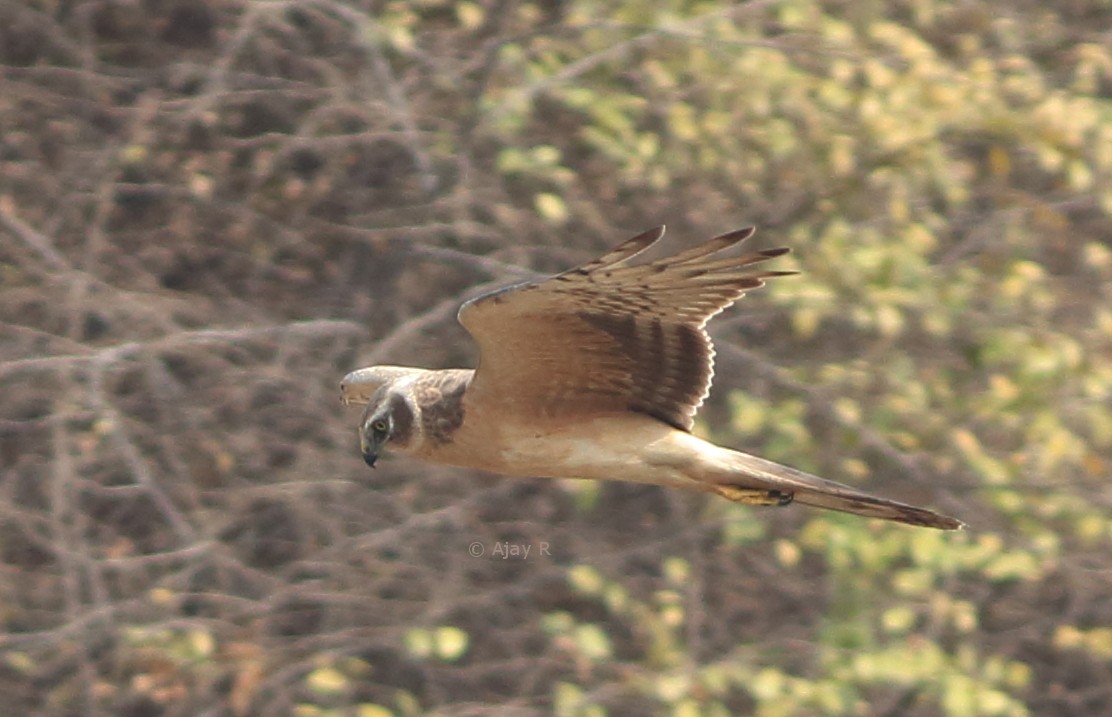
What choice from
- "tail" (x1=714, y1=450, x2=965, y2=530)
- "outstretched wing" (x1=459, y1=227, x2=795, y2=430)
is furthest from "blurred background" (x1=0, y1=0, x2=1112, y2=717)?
"outstretched wing" (x1=459, y1=227, x2=795, y2=430)

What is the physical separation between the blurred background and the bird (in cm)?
175

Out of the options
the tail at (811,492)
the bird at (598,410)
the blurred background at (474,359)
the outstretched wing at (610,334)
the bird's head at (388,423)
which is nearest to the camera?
the outstretched wing at (610,334)

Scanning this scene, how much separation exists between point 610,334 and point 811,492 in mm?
604

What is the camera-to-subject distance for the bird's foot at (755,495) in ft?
13.2

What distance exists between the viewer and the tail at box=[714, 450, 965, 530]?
386 cm

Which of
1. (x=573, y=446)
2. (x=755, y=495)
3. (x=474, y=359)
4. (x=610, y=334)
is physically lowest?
(x=474, y=359)

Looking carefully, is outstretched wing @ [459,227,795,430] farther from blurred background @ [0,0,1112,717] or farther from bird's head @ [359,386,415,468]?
blurred background @ [0,0,1112,717]

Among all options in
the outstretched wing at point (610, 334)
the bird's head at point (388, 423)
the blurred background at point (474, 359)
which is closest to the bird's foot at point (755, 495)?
the outstretched wing at point (610, 334)

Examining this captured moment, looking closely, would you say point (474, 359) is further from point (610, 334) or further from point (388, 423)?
point (610, 334)

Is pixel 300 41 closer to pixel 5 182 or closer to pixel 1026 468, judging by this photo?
pixel 5 182

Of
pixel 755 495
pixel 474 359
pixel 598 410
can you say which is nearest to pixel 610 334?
pixel 598 410

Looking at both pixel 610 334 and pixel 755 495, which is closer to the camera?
pixel 610 334

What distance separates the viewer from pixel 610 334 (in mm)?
3744

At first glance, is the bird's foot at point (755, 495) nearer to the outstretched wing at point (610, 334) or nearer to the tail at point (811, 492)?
the tail at point (811, 492)
